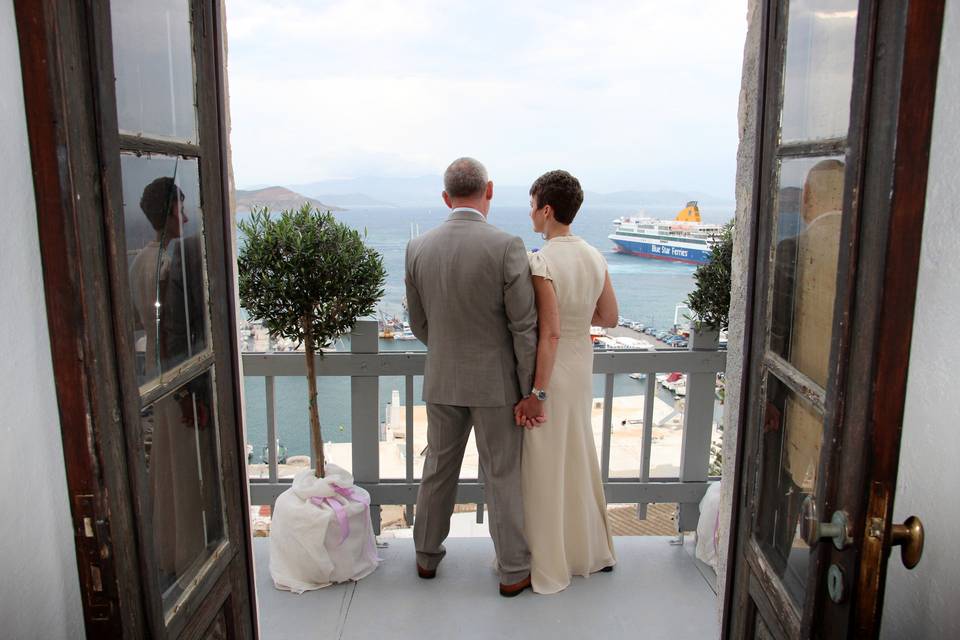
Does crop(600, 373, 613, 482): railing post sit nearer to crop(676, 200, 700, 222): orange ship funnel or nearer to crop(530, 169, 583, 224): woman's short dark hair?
crop(530, 169, 583, 224): woman's short dark hair

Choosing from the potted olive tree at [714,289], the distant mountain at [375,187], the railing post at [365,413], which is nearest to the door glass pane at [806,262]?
the potted olive tree at [714,289]

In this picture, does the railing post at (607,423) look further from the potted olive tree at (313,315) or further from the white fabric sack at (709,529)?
the potted olive tree at (313,315)

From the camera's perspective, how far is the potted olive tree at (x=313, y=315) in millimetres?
2701

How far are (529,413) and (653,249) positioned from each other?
6.17m

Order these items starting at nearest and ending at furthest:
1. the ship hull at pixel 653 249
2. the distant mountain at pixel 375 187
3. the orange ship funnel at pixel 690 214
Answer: the ship hull at pixel 653 249 < the orange ship funnel at pixel 690 214 < the distant mountain at pixel 375 187

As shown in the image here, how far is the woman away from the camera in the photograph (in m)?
2.59

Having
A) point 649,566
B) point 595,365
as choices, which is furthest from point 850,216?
point 649,566

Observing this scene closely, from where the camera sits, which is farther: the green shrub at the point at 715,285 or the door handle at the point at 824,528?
the green shrub at the point at 715,285

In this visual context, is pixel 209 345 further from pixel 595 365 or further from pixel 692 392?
pixel 692 392

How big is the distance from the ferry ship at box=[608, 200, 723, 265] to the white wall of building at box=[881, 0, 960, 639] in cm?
453

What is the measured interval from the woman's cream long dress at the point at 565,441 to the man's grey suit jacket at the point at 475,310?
15cm

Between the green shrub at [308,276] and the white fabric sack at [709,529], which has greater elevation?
the green shrub at [308,276]

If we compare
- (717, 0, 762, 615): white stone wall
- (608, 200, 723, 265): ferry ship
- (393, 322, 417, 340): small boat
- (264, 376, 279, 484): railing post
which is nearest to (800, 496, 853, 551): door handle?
(717, 0, 762, 615): white stone wall

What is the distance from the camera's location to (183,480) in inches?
52.2
